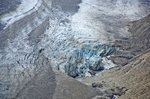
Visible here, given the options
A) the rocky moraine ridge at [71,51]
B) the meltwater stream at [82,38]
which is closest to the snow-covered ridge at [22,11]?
the rocky moraine ridge at [71,51]

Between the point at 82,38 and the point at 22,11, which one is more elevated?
the point at 22,11

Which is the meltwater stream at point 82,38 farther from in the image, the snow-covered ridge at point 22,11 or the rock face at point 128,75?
the snow-covered ridge at point 22,11

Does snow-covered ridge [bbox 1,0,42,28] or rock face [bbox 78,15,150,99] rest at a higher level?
snow-covered ridge [bbox 1,0,42,28]

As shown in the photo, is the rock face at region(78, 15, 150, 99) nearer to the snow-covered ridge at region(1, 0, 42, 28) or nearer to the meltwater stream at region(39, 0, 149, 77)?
the meltwater stream at region(39, 0, 149, 77)

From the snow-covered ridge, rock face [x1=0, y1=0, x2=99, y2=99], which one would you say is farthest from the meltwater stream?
the snow-covered ridge

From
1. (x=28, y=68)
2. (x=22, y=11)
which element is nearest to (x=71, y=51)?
(x=28, y=68)

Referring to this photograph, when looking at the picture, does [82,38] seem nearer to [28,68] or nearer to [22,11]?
[28,68]

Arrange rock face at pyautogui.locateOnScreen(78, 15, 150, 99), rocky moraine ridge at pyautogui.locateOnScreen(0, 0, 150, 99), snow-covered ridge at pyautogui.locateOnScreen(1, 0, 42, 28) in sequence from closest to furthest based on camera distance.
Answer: rock face at pyautogui.locateOnScreen(78, 15, 150, 99) → rocky moraine ridge at pyautogui.locateOnScreen(0, 0, 150, 99) → snow-covered ridge at pyautogui.locateOnScreen(1, 0, 42, 28)

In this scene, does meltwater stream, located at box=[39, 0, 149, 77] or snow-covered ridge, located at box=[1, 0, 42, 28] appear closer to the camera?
meltwater stream, located at box=[39, 0, 149, 77]

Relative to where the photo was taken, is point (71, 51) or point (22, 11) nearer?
point (71, 51)
